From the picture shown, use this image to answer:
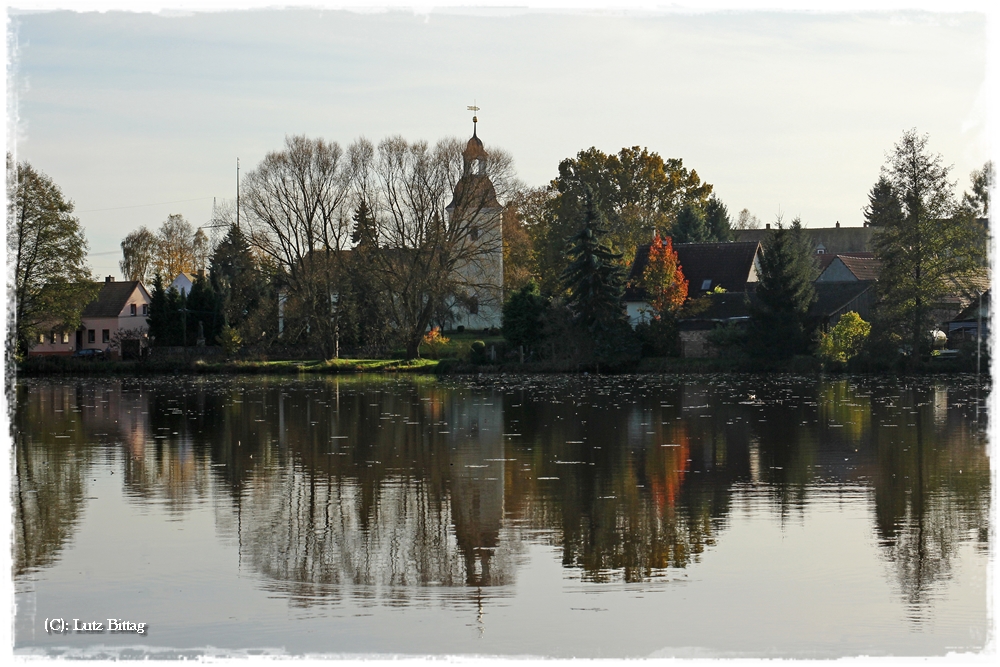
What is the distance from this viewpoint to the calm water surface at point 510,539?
9.02 m

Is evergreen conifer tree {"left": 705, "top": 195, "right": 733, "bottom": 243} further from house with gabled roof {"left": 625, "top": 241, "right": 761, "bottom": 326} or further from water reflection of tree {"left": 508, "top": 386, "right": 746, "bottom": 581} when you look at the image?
water reflection of tree {"left": 508, "top": 386, "right": 746, "bottom": 581}

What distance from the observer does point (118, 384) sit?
49.5m

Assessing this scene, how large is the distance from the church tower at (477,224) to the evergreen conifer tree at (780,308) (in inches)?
607

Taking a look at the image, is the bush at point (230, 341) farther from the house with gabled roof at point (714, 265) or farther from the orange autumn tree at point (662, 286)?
the house with gabled roof at point (714, 265)

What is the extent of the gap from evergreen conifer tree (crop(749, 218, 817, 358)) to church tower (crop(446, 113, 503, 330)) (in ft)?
50.6

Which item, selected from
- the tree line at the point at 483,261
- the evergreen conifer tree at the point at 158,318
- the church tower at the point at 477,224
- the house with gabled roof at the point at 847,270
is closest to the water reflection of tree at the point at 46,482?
the tree line at the point at 483,261

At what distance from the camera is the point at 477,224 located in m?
62.6

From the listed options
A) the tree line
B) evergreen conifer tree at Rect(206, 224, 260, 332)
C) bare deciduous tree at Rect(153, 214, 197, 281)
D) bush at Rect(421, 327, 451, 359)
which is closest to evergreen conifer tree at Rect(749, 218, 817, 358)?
the tree line

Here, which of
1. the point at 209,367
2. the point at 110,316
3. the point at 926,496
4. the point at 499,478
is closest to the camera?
the point at 926,496

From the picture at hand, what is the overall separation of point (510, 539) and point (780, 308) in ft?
133

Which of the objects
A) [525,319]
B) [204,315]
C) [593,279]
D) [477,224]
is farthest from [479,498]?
[204,315]

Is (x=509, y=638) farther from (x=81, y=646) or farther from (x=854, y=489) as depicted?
(x=854, y=489)

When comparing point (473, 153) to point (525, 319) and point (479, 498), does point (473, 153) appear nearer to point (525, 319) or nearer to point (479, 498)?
point (525, 319)

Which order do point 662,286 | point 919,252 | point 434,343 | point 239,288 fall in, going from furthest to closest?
point 239,288
point 434,343
point 662,286
point 919,252
